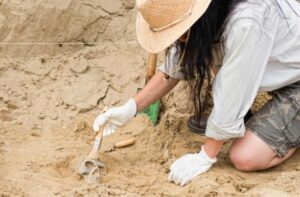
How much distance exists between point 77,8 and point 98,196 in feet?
4.14

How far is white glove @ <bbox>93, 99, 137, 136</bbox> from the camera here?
2250 mm

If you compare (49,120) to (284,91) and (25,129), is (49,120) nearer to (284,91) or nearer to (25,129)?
(25,129)

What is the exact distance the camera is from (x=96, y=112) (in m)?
2.72

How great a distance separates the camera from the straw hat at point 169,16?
6.09ft

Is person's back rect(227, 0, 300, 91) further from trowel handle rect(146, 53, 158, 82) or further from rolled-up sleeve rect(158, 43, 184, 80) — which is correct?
trowel handle rect(146, 53, 158, 82)

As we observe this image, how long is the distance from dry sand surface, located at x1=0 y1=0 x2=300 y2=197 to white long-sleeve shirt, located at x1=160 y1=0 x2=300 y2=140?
0.27 metres

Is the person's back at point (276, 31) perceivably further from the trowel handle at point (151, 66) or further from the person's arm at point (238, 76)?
the trowel handle at point (151, 66)

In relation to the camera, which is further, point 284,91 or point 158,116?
point 158,116

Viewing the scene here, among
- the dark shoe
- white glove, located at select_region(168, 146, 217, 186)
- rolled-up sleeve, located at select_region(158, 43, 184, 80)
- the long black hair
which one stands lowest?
the dark shoe

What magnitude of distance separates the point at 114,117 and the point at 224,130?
1.58ft

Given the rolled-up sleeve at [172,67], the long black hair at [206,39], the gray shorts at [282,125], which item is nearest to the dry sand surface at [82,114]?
the gray shorts at [282,125]

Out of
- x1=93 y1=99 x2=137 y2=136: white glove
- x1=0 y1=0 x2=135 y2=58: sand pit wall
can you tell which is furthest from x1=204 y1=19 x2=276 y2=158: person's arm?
x1=0 y1=0 x2=135 y2=58: sand pit wall

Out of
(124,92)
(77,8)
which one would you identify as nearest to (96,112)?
(124,92)

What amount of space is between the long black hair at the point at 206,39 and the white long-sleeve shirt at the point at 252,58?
0.11ft
